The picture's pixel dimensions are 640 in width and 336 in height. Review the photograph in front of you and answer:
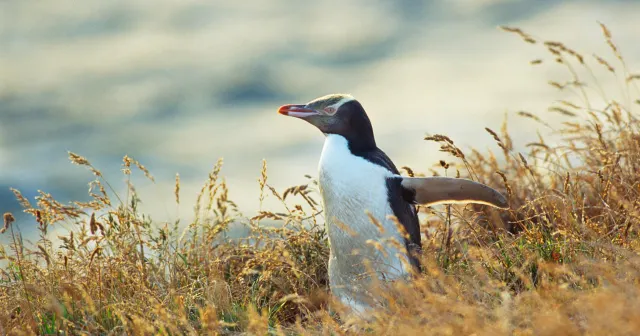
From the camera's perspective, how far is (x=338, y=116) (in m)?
5.24

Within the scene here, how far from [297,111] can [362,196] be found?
76 centimetres

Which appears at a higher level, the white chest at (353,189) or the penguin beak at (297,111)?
the penguin beak at (297,111)

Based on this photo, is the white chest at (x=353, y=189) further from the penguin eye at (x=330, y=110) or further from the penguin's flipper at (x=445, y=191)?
the penguin eye at (x=330, y=110)

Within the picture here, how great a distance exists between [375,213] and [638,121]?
9.91 ft

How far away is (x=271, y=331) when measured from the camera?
4551 mm

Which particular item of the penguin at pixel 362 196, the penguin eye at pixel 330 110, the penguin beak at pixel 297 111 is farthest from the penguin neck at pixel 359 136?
the penguin beak at pixel 297 111

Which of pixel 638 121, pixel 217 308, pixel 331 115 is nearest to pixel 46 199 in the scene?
pixel 217 308

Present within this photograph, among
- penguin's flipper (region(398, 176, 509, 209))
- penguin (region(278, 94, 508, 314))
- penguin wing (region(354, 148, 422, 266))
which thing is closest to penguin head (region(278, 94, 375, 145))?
penguin (region(278, 94, 508, 314))

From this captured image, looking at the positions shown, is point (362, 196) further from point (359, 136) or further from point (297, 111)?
point (297, 111)

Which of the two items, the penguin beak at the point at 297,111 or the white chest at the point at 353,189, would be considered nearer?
the white chest at the point at 353,189

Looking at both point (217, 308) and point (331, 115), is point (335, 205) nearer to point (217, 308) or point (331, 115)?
point (331, 115)

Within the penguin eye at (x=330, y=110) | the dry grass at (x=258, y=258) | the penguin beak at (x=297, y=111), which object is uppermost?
the penguin beak at (x=297, y=111)

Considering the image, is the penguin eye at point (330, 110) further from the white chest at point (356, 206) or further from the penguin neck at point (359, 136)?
the white chest at point (356, 206)

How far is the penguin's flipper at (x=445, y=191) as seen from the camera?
5.09 meters
